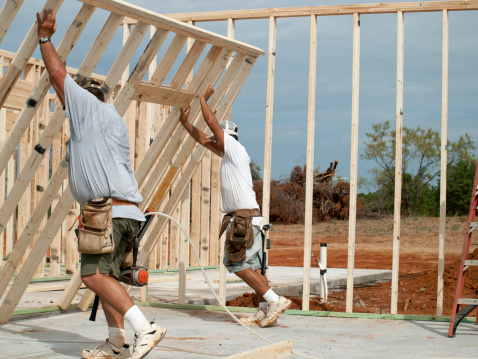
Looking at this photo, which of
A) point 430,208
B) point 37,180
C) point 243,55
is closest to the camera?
point 243,55

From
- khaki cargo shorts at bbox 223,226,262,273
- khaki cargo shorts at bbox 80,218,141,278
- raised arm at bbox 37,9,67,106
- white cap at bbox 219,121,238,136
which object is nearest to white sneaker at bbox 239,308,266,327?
khaki cargo shorts at bbox 223,226,262,273

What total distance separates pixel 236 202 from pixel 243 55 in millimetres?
1411

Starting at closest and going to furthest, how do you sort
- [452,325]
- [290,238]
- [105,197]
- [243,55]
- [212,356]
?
[105,197] < [212,356] < [452,325] < [243,55] < [290,238]

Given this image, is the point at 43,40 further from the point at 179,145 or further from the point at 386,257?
the point at 386,257

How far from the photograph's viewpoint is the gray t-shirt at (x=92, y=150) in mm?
3605

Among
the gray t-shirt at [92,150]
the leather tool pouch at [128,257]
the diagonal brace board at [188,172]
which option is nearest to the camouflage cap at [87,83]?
the gray t-shirt at [92,150]

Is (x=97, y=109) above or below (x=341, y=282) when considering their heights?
above

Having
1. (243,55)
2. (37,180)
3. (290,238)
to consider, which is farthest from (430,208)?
(243,55)

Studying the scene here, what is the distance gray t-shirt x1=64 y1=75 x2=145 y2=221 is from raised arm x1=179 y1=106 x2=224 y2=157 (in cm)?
155

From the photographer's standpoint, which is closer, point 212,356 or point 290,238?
point 212,356

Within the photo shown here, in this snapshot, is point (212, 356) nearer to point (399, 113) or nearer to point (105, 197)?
point (105, 197)

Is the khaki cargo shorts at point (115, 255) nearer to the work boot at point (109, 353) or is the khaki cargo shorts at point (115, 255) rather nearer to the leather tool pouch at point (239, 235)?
the work boot at point (109, 353)

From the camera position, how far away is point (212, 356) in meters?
3.91

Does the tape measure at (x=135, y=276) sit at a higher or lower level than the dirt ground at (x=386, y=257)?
higher
